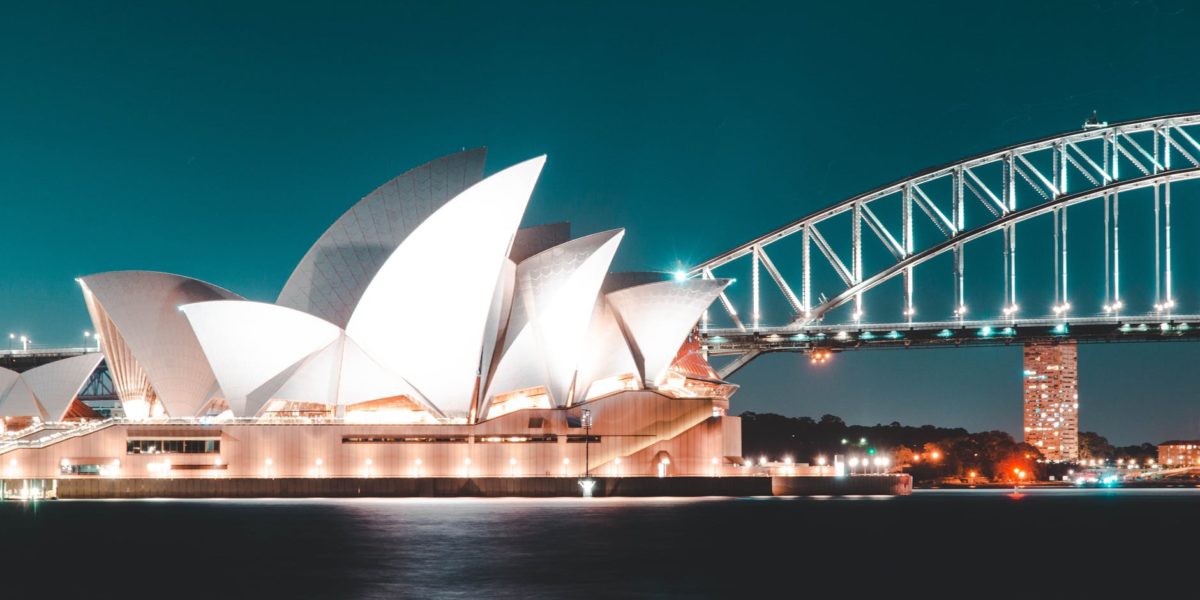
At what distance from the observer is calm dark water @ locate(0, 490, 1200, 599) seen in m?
28.8

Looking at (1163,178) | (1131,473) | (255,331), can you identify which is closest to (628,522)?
(255,331)

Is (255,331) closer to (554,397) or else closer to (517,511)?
(554,397)

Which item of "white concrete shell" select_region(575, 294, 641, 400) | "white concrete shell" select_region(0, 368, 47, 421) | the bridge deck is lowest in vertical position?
"white concrete shell" select_region(0, 368, 47, 421)

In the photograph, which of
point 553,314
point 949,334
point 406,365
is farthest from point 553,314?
point 949,334

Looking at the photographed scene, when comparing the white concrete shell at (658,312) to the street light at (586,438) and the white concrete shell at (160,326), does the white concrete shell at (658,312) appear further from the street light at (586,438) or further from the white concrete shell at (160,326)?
the white concrete shell at (160,326)

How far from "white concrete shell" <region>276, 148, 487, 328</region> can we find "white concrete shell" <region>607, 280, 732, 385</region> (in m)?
11.6

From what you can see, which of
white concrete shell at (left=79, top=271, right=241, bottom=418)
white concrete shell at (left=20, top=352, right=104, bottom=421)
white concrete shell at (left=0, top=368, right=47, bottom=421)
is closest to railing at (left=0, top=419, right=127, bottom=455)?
white concrete shell at (left=79, top=271, right=241, bottom=418)

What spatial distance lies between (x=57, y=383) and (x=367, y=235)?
34.0m

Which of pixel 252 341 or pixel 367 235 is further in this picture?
pixel 367 235

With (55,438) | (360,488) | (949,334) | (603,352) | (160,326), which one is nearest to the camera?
(360,488)

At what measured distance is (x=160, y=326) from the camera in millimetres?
73875

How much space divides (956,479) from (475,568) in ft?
376

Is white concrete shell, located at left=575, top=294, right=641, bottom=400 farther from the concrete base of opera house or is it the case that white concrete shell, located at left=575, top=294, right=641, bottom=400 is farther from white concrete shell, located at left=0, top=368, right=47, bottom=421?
white concrete shell, located at left=0, top=368, right=47, bottom=421

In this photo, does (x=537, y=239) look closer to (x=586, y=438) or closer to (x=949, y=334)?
(x=586, y=438)
